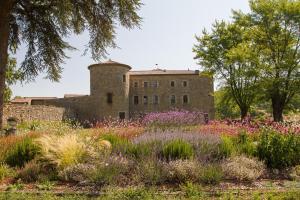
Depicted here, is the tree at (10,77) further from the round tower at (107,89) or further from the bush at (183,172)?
the bush at (183,172)

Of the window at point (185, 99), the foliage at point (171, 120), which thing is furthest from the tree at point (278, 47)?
the window at point (185, 99)

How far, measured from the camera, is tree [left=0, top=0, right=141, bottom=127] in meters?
12.9

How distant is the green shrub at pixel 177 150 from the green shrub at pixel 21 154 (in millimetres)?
2927

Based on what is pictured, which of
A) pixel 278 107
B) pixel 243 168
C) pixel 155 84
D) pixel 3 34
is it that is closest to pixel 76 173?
pixel 243 168

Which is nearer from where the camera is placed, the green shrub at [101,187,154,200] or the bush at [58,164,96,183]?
the green shrub at [101,187,154,200]

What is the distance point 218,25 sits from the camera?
3209cm

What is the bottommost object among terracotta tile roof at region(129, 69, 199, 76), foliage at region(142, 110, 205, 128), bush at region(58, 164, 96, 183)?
bush at region(58, 164, 96, 183)

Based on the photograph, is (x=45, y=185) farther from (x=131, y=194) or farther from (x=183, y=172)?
(x=183, y=172)

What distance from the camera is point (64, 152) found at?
6996 mm

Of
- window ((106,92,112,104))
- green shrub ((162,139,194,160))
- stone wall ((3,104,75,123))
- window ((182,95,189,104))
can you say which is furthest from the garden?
window ((182,95,189,104))

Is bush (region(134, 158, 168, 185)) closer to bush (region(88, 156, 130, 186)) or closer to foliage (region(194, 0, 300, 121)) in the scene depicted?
bush (region(88, 156, 130, 186))

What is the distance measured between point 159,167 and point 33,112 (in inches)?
904

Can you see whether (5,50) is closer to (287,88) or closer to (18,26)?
(18,26)

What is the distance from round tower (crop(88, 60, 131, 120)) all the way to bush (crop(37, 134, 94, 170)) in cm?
3488
